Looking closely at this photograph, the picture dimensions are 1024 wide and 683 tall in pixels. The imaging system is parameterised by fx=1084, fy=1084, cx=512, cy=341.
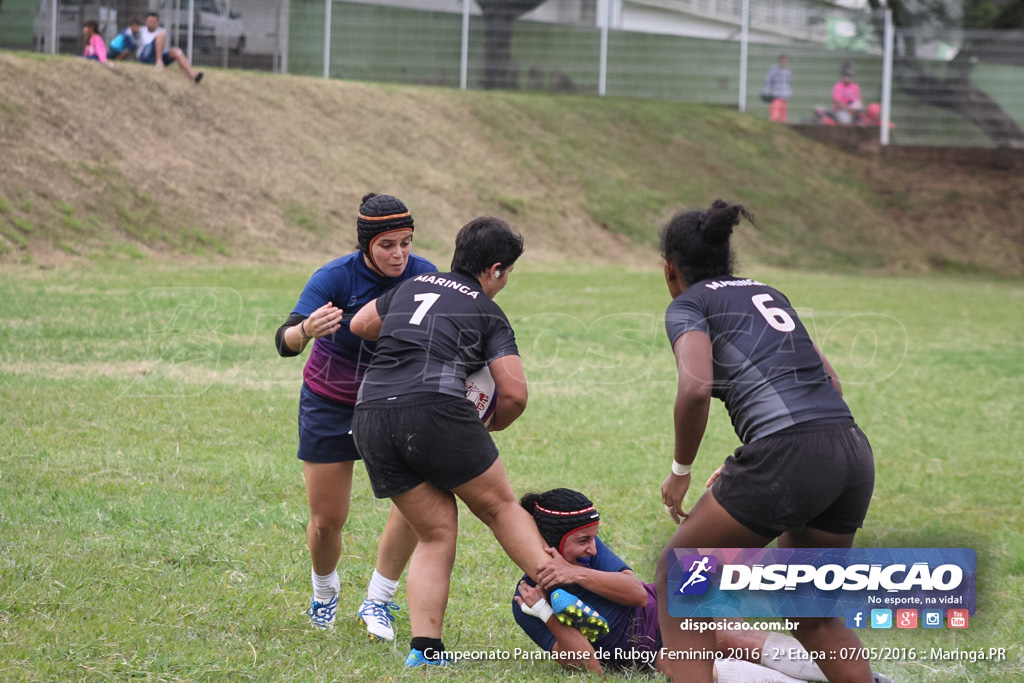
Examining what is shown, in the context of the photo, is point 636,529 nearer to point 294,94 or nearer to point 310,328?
point 310,328

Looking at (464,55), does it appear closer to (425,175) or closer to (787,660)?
(425,175)

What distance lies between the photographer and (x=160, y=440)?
26.3 feet

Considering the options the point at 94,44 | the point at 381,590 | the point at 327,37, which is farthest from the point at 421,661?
the point at 327,37

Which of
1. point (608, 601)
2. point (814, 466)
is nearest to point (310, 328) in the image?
point (608, 601)

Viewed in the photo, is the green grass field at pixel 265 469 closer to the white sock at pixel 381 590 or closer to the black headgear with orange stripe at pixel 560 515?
the white sock at pixel 381 590

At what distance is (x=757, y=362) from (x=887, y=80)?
30421 millimetres

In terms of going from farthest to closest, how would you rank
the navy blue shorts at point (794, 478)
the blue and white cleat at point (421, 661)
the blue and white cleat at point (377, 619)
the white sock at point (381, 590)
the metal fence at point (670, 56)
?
the metal fence at point (670, 56) → the white sock at point (381, 590) → the blue and white cleat at point (377, 619) → the blue and white cleat at point (421, 661) → the navy blue shorts at point (794, 478)

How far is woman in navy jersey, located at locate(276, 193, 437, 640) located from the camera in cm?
498

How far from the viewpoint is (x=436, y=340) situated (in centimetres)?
437

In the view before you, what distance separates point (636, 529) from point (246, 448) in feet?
10.0

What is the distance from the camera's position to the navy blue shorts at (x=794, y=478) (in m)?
3.80

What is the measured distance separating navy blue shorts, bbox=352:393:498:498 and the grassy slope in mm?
13440

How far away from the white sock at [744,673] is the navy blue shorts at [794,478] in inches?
33.6

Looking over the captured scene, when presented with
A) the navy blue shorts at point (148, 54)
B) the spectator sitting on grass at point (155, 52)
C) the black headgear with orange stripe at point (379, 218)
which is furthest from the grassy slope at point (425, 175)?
the black headgear with orange stripe at point (379, 218)
